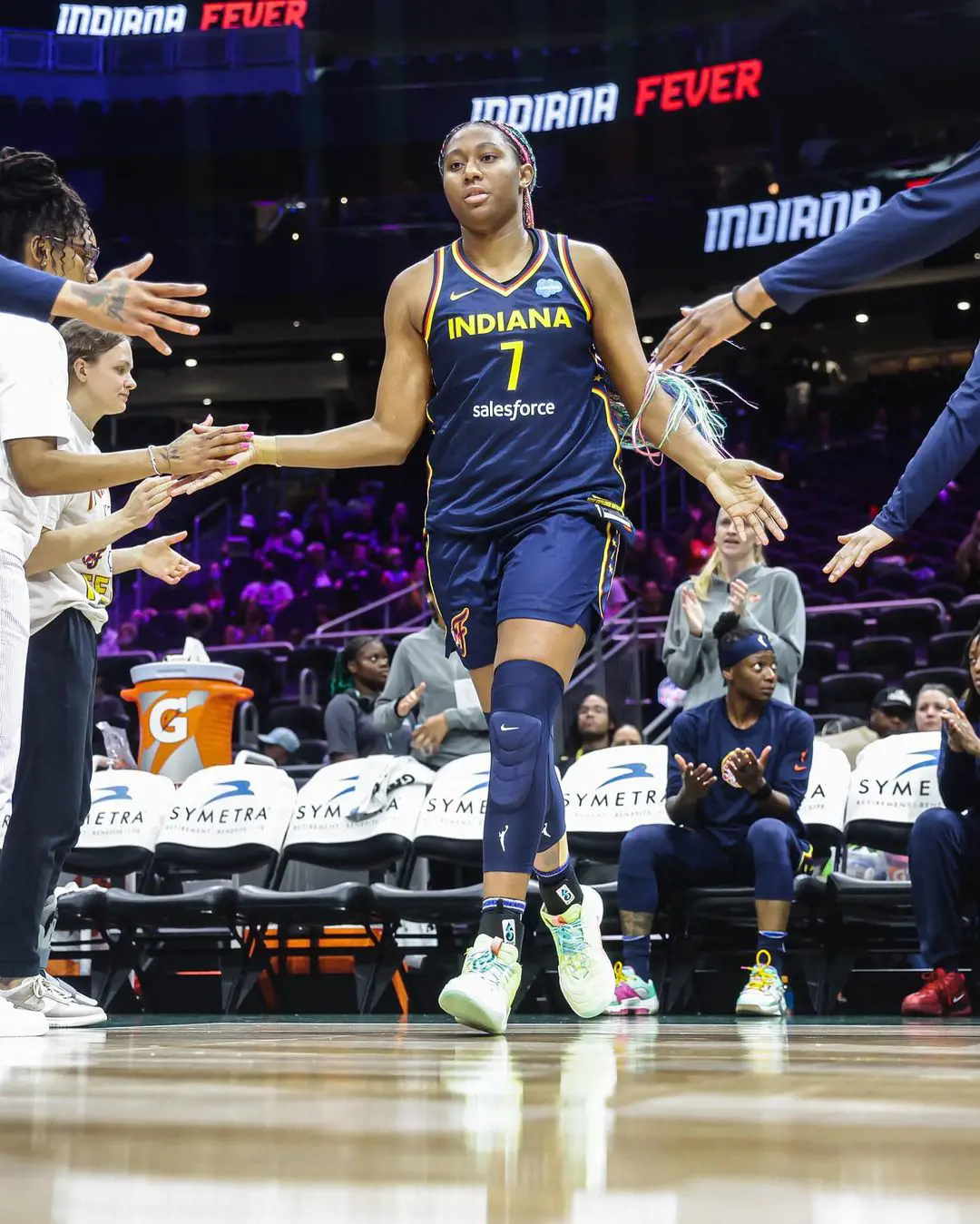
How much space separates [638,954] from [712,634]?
4.69ft

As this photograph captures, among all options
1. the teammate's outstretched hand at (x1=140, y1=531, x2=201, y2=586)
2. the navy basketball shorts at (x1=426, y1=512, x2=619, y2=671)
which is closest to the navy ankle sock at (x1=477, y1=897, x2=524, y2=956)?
the navy basketball shorts at (x1=426, y1=512, x2=619, y2=671)

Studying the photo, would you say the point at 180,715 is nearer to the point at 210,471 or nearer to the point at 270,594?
the point at 210,471

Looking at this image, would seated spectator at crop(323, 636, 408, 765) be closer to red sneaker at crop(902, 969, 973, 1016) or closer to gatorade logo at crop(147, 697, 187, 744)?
gatorade logo at crop(147, 697, 187, 744)

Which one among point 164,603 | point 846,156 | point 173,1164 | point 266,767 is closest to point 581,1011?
point 173,1164

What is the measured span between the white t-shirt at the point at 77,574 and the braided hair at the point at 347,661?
391cm

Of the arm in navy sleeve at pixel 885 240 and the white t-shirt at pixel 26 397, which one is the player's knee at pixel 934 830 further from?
the white t-shirt at pixel 26 397

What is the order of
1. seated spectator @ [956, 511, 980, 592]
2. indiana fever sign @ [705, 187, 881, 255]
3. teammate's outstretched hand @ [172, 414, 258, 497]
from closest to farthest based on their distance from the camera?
teammate's outstretched hand @ [172, 414, 258, 497]
seated spectator @ [956, 511, 980, 592]
indiana fever sign @ [705, 187, 881, 255]

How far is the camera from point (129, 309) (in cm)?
276

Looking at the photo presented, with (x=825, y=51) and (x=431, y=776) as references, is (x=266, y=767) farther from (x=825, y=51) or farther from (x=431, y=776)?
(x=825, y=51)

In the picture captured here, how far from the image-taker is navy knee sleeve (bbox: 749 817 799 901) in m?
4.75

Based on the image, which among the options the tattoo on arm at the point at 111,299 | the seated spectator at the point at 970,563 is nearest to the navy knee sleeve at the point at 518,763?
the tattoo on arm at the point at 111,299

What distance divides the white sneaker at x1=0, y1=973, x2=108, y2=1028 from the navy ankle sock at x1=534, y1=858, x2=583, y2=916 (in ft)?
3.94

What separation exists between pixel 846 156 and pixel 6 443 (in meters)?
17.9

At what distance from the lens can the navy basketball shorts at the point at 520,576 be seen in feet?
9.97
